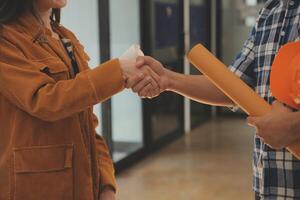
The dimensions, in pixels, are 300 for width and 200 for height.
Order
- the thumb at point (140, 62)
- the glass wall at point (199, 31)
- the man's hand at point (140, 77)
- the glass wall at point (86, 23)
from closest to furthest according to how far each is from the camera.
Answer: the man's hand at point (140, 77)
the thumb at point (140, 62)
the glass wall at point (86, 23)
the glass wall at point (199, 31)

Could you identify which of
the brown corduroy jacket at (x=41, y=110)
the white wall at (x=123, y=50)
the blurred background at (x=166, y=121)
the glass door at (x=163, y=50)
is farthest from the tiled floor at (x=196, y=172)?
the brown corduroy jacket at (x=41, y=110)

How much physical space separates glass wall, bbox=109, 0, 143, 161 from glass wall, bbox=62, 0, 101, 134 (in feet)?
0.96

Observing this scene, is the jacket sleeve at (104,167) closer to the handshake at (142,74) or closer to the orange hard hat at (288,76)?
the handshake at (142,74)

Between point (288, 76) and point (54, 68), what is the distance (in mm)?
582

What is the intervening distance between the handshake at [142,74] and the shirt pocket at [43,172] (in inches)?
10.0

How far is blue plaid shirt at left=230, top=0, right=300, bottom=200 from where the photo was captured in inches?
51.4

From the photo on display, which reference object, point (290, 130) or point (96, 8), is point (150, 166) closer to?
point (96, 8)

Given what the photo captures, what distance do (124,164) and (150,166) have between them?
24cm

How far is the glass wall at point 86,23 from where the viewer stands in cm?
340

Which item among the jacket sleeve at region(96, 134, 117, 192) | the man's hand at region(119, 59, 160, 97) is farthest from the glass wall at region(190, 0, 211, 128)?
the jacket sleeve at region(96, 134, 117, 192)

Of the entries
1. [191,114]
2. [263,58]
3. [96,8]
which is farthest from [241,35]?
[263,58]

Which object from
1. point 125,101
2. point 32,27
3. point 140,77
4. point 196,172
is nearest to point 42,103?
point 32,27

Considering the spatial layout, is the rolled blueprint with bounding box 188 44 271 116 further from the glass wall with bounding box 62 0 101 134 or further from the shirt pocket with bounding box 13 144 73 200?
the glass wall with bounding box 62 0 101 134

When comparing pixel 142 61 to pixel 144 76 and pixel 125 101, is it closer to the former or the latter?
pixel 144 76
